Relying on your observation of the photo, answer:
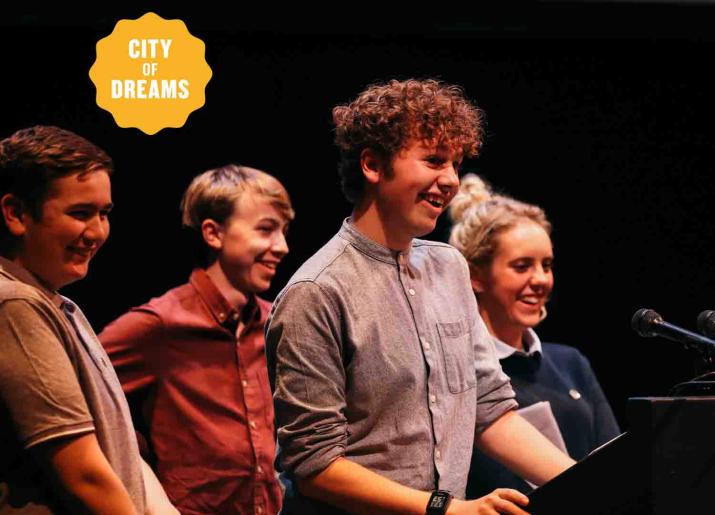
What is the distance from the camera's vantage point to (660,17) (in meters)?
4.79

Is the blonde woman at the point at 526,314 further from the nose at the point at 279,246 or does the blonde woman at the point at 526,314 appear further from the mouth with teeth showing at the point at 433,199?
the mouth with teeth showing at the point at 433,199

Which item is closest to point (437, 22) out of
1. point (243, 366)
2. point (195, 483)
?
point (243, 366)

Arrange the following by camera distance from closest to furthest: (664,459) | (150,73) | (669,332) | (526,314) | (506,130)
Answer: (664,459), (669,332), (526,314), (150,73), (506,130)

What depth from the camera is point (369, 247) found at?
2340 millimetres

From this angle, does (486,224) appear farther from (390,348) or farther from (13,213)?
(13,213)

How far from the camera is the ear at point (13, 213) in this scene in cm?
212

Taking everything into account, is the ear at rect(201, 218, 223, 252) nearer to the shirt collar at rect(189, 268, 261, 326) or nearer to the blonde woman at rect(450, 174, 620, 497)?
the shirt collar at rect(189, 268, 261, 326)

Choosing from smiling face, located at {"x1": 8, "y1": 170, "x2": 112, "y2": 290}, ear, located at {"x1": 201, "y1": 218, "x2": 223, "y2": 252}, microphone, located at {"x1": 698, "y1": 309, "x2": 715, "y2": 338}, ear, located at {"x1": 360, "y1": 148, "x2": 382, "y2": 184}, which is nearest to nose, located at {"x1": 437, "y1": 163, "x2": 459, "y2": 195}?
ear, located at {"x1": 360, "y1": 148, "x2": 382, "y2": 184}

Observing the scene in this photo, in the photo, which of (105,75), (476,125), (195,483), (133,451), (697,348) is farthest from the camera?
(105,75)

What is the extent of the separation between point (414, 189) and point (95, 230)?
0.66 meters

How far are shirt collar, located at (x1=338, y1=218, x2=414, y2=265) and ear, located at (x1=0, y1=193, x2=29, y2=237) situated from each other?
0.67 meters

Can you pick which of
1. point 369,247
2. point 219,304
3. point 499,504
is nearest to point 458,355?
point 369,247

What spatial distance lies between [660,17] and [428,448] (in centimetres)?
315

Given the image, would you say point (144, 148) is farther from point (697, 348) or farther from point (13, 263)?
point (697, 348)
